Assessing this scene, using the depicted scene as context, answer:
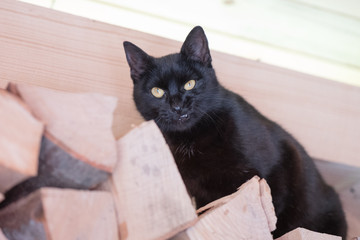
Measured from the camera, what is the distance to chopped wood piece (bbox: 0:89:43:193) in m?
0.43

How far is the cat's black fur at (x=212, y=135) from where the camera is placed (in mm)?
925

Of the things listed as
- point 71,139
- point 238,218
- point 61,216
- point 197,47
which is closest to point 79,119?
point 71,139

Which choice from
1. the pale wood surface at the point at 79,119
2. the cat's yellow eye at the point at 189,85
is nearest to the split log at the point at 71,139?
the pale wood surface at the point at 79,119

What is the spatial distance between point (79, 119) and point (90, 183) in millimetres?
103

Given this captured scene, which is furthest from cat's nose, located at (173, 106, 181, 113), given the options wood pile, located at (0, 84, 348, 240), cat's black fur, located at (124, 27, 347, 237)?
wood pile, located at (0, 84, 348, 240)

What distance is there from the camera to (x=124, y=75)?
99 cm

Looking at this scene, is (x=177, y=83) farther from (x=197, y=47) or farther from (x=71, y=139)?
(x=71, y=139)

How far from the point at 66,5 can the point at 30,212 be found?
1110mm

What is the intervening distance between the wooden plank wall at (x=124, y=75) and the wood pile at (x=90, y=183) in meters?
0.40

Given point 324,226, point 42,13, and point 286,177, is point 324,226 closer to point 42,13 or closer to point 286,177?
point 286,177

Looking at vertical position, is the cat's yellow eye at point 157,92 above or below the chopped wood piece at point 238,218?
above

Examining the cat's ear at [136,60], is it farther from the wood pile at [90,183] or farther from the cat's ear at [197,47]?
the wood pile at [90,183]

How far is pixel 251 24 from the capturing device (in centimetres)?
163

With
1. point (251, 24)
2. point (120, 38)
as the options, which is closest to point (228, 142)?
point (120, 38)
